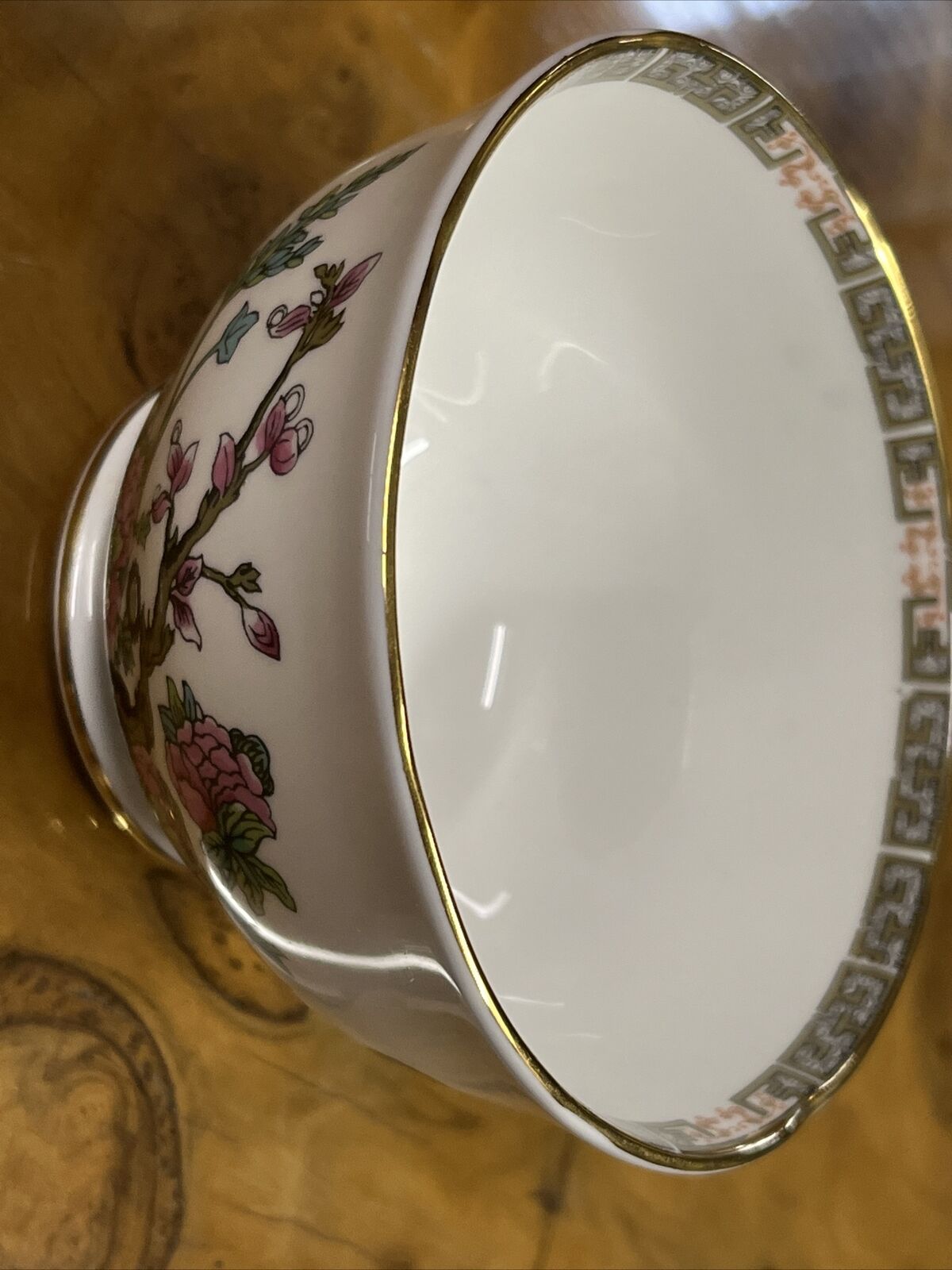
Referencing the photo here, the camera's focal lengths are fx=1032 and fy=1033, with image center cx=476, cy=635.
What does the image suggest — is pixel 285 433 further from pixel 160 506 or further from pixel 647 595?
pixel 647 595

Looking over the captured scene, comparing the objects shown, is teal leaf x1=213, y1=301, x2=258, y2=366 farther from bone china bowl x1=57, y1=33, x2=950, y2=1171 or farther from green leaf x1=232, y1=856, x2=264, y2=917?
green leaf x1=232, y1=856, x2=264, y2=917

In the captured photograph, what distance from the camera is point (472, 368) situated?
0.52m

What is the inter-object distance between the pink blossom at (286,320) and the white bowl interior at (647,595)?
6.9 inches

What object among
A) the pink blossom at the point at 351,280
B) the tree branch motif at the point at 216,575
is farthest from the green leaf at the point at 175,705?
the pink blossom at the point at 351,280

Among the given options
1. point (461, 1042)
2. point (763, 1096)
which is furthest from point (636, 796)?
point (461, 1042)

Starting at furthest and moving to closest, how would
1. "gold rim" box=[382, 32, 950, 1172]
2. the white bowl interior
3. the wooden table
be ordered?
the white bowl interior → the wooden table → "gold rim" box=[382, 32, 950, 1172]

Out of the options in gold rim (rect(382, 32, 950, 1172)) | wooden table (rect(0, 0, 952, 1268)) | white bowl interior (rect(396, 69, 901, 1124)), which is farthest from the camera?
white bowl interior (rect(396, 69, 901, 1124))

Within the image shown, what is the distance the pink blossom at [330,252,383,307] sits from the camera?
0.23 m

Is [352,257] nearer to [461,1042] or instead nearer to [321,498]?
[321,498]

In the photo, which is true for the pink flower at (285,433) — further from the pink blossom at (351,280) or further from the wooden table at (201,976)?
the wooden table at (201,976)

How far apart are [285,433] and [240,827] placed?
96 mm

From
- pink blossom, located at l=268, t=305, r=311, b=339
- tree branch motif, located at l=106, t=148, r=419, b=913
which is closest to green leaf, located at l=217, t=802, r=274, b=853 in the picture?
tree branch motif, located at l=106, t=148, r=419, b=913

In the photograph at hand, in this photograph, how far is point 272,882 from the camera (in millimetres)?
249

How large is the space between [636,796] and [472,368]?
230mm
